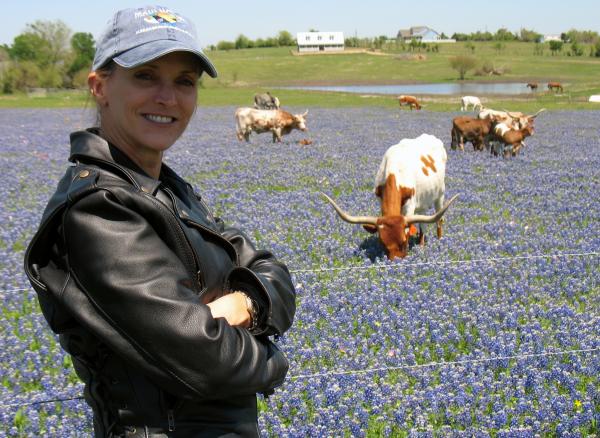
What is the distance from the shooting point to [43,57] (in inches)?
3219

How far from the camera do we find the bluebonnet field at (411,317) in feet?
15.0

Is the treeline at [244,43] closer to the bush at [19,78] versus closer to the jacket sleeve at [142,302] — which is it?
the bush at [19,78]

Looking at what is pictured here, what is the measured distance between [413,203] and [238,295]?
23.6 feet

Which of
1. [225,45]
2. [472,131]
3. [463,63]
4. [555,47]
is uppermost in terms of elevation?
[225,45]

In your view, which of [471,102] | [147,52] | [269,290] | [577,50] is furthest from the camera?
[577,50]

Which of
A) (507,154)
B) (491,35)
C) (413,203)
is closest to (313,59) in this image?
(491,35)

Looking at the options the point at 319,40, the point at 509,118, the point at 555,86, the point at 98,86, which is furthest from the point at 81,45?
the point at 98,86

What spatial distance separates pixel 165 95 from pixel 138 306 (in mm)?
795

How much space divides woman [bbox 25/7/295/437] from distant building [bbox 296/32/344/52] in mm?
179576

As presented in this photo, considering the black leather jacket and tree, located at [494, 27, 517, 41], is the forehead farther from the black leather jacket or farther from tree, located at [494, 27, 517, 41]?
tree, located at [494, 27, 517, 41]

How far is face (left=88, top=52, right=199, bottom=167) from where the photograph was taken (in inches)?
84.9

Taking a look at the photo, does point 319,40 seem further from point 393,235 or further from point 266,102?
point 393,235

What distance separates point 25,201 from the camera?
1251 centimetres

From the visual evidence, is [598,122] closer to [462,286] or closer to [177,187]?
[462,286]
